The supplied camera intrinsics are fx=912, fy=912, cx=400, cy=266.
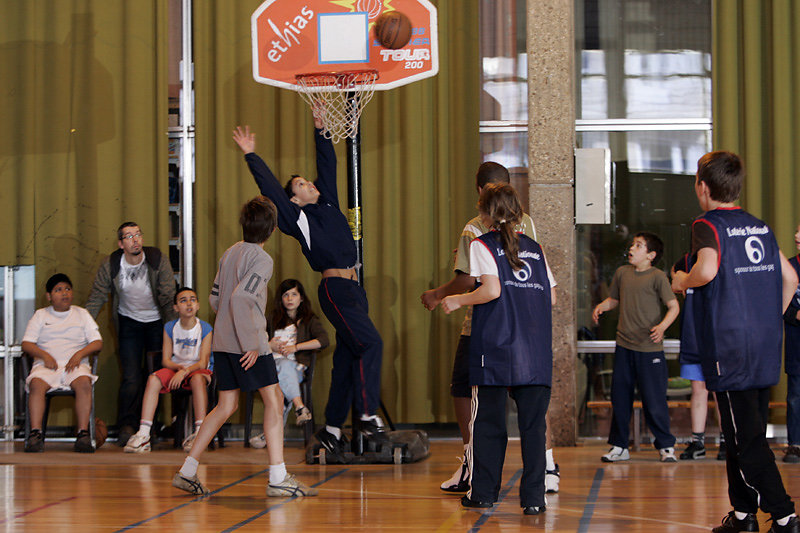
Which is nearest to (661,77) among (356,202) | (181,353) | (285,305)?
(356,202)

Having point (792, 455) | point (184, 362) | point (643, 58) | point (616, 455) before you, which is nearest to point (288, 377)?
point (184, 362)

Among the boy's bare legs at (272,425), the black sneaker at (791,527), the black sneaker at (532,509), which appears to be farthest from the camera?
the boy's bare legs at (272,425)

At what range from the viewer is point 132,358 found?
269 inches

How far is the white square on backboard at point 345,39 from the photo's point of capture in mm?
5770

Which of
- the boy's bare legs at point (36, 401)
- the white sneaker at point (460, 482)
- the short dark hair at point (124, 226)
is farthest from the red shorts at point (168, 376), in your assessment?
the white sneaker at point (460, 482)

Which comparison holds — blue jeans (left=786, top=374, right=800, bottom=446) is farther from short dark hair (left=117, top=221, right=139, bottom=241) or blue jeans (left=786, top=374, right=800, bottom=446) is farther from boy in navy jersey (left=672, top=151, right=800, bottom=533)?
short dark hair (left=117, top=221, right=139, bottom=241)

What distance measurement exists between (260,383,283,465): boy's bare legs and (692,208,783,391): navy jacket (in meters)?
2.05

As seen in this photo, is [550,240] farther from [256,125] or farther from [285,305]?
[256,125]

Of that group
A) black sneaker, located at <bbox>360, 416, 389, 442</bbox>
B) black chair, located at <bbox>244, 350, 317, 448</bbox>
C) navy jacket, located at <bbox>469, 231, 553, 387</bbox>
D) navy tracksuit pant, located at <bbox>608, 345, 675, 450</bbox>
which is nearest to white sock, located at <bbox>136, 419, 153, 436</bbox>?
black chair, located at <bbox>244, 350, 317, 448</bbox>

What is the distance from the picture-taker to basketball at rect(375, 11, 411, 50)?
566cm

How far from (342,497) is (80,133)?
13.9ft

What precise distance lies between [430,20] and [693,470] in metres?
3.19

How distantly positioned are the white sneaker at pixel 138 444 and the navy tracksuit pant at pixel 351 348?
4.95 ft

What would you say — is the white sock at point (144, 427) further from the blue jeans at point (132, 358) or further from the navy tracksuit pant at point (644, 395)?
the navy tracksuit pant at point (644, 395)
